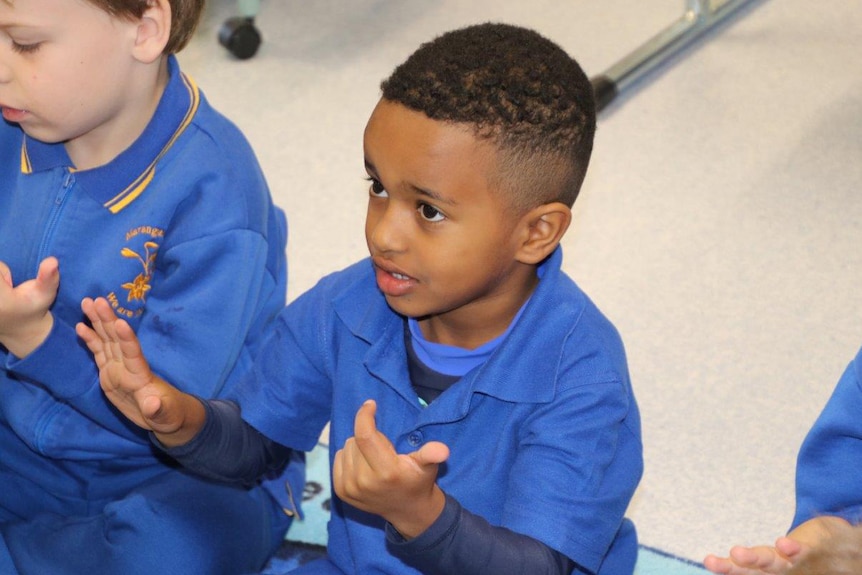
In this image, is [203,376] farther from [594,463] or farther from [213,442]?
[594,463]

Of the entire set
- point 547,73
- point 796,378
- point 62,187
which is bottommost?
point 796,378

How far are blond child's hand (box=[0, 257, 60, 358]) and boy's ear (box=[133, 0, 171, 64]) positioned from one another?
0.73 feet

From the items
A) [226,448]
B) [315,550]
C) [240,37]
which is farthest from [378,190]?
[240,37]

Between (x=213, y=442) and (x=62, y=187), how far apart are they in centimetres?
32

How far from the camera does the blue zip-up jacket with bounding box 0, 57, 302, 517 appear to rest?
124 cm

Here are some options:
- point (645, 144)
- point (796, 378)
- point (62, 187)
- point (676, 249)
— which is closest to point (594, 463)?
point (62, 187)

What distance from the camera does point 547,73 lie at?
3.24 ft

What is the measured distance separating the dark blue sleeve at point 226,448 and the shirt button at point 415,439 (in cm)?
17

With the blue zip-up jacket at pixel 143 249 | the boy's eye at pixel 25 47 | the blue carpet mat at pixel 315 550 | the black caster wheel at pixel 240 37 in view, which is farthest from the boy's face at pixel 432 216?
the black caster wheel at pixel 240 37

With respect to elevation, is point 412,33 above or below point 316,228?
above

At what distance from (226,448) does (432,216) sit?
305 mm

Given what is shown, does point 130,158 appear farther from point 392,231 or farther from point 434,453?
point 434,453

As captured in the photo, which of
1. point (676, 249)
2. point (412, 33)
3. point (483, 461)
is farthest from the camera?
point (412, 33)

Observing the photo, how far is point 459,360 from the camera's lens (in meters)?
1.10
